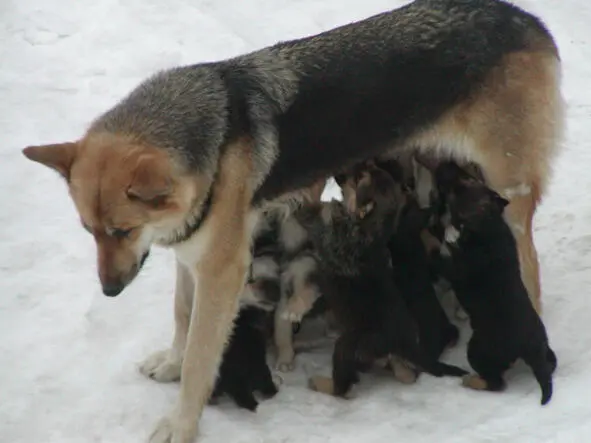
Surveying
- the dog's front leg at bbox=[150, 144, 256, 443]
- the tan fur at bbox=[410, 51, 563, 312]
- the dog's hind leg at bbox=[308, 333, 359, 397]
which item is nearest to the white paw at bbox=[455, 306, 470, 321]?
the tan fur at bbox=[410, 51, 563, 312]

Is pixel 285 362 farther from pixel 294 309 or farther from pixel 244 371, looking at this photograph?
pixel 244 371

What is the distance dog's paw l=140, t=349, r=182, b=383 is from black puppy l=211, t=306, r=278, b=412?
29cm

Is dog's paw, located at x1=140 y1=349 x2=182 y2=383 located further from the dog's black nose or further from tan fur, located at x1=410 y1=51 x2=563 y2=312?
tan fur, located at x1=410 y1=51 x2=563 y2=312

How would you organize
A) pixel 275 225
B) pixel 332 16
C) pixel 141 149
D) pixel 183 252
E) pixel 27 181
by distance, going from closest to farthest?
pixel 141 149, pixel 183 252, pixel 275 225, pixel 27 181, pixel 332 16

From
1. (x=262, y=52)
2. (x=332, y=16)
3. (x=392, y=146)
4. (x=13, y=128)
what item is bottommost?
(x=13, y=128)

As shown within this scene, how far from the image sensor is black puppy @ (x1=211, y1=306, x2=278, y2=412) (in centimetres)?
418

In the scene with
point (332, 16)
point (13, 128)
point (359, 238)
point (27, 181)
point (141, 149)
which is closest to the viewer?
point (141, 149)

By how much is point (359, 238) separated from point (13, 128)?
3.33 m

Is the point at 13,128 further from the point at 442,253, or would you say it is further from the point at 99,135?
the point at 442,253

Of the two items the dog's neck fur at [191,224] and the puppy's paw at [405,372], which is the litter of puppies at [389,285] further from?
the dog's neck fur at [191,224]

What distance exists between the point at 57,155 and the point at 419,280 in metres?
1.96

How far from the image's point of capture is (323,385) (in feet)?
Result: 14.3

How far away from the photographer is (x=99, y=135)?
3.74 meters

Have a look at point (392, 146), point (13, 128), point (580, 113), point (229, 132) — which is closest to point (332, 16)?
point (580, 113)
